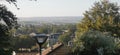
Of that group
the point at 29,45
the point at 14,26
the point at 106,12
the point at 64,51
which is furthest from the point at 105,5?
the point at 29,45

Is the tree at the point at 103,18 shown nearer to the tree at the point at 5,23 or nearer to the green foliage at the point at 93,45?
the green foliage at the point at 93,45

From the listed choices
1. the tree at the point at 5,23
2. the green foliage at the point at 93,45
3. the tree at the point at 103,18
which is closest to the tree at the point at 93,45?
the green foliage at the point at 93,45

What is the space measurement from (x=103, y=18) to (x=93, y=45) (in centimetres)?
1428

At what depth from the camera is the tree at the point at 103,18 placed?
36.1 metres

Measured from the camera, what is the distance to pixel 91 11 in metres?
37.2

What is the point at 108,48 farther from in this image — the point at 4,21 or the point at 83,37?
the point at 4,21

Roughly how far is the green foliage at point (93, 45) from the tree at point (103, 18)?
12013 mm

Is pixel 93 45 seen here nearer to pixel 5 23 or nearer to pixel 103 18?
pixel 5 23

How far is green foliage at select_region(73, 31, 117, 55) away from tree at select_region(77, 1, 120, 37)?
1201cm

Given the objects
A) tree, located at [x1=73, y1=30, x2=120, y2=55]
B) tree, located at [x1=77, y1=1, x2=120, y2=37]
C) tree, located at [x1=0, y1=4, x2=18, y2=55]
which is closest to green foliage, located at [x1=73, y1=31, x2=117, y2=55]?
tree, located at [x1=73, y1=30, x2=120, y2=55]

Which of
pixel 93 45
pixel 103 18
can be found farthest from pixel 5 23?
pixel 103 18

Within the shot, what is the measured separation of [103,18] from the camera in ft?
121

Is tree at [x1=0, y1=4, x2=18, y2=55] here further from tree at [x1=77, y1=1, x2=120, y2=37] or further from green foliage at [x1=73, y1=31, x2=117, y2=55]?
tree at [x1=77, y1=1, x2=120, y2=37]

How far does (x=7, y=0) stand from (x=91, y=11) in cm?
2595
